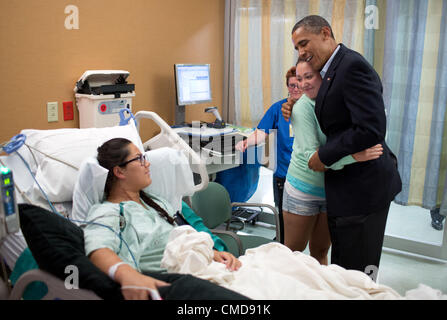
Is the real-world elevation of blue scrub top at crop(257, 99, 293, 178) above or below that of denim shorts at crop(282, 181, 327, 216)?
above

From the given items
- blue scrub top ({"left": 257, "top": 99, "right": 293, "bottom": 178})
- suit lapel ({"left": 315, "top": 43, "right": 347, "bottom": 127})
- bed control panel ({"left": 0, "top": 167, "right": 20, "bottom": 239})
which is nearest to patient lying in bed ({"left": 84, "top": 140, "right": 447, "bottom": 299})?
bed control panel ({"left": 0, "top": 167, "right": 20, "bottom": 239})

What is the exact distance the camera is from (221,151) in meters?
3.05

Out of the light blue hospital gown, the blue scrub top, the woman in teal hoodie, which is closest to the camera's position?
the light blue hospital gown

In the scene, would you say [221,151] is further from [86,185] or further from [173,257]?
[173,257]

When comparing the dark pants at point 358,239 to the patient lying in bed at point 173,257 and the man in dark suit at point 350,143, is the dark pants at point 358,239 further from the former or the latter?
the patient lying in bed at point 173,257

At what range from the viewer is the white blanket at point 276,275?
4.29 ft

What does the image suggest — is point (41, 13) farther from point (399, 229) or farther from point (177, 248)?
point (399, 229)

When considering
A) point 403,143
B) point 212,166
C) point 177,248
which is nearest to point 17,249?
point 177,248

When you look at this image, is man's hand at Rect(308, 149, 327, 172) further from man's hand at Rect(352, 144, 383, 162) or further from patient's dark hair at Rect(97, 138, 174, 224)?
patient's dark hair at Rect(97, 138, 174, 224)

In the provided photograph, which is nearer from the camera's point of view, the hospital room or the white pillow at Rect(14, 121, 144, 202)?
the hospital room

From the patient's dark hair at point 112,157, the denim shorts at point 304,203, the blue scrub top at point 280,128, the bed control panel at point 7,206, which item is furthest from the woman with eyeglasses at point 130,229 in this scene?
the blue scrub top at point 280,128

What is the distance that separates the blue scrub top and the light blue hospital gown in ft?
4.09

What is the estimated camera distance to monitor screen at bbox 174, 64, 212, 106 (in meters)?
3.33

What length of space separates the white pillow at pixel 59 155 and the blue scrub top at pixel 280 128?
1.02m
